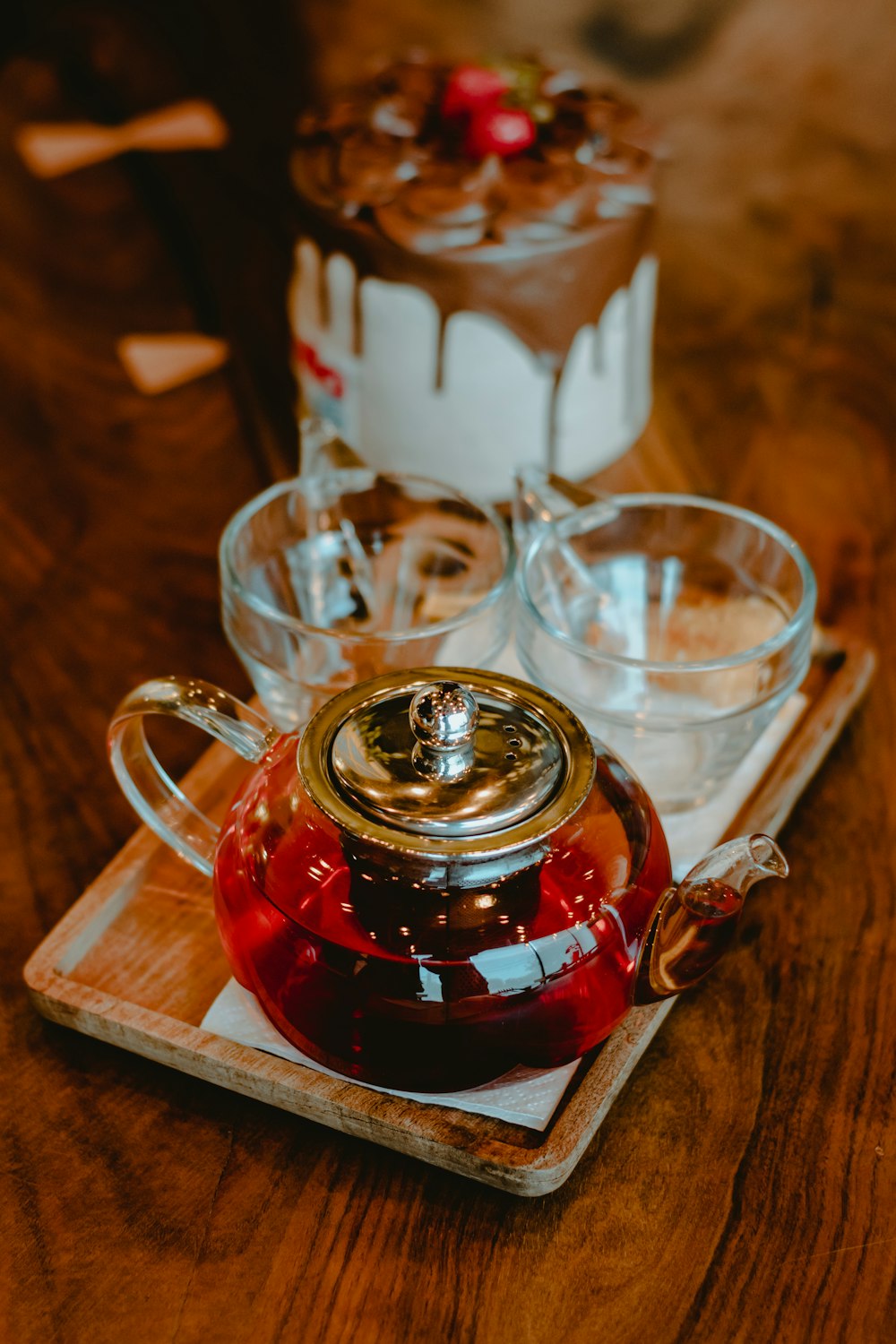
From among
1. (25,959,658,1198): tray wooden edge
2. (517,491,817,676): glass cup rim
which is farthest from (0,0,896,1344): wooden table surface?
(517,491,817,676): glass cup rim

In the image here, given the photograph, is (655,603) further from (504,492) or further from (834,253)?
(834,253)

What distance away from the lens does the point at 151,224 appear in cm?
139

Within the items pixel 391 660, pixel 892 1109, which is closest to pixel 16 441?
pixel 391 660

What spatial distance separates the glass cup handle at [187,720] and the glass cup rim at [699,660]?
0.18 m

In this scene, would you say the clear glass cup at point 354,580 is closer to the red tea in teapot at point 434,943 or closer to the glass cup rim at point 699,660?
the glass cup rim at point 699,660

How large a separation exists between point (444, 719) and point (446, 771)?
0.02 meters

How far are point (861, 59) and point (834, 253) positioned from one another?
43cm

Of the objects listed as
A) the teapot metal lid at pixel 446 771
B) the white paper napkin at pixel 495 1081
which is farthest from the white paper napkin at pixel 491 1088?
the teapot metal lid at pixel 446 771

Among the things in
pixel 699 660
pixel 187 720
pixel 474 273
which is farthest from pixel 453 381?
pixel 187 720

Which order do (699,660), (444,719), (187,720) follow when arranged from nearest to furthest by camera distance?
(444,719) → (187,720) → (699,660)

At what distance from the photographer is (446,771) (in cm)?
51

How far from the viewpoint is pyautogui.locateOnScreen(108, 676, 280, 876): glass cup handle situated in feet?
1.92

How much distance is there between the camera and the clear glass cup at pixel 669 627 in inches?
27.8

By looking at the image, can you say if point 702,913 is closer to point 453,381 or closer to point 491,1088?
point 491,1088
